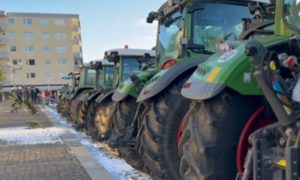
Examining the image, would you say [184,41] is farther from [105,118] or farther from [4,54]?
[4,54]

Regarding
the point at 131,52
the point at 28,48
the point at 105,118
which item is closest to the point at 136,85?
the point at 105,118

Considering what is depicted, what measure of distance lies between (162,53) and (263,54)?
13.1 feet

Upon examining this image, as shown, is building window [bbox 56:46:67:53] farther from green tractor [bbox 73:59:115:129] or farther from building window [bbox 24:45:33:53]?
green tractor [bbox 73:59:115:129]

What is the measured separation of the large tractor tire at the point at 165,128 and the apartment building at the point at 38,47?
234ft

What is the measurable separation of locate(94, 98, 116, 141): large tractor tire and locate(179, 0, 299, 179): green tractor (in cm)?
580

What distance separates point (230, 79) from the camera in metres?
2.87

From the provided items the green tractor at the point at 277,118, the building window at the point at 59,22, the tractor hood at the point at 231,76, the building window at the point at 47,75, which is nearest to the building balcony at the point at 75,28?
the building window at the point at 59,22

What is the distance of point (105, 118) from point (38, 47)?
7194cm

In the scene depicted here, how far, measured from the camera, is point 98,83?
47.0ft

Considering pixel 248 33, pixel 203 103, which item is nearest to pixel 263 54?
pixel 203 103

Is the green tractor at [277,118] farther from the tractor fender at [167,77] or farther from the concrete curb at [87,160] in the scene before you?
the concrete curb at [87,160]

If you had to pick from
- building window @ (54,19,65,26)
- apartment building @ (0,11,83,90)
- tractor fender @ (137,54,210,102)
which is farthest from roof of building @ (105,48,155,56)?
building window @ (54,19,65,26)

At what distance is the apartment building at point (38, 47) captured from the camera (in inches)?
3000

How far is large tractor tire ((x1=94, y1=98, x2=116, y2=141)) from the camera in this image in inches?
354
